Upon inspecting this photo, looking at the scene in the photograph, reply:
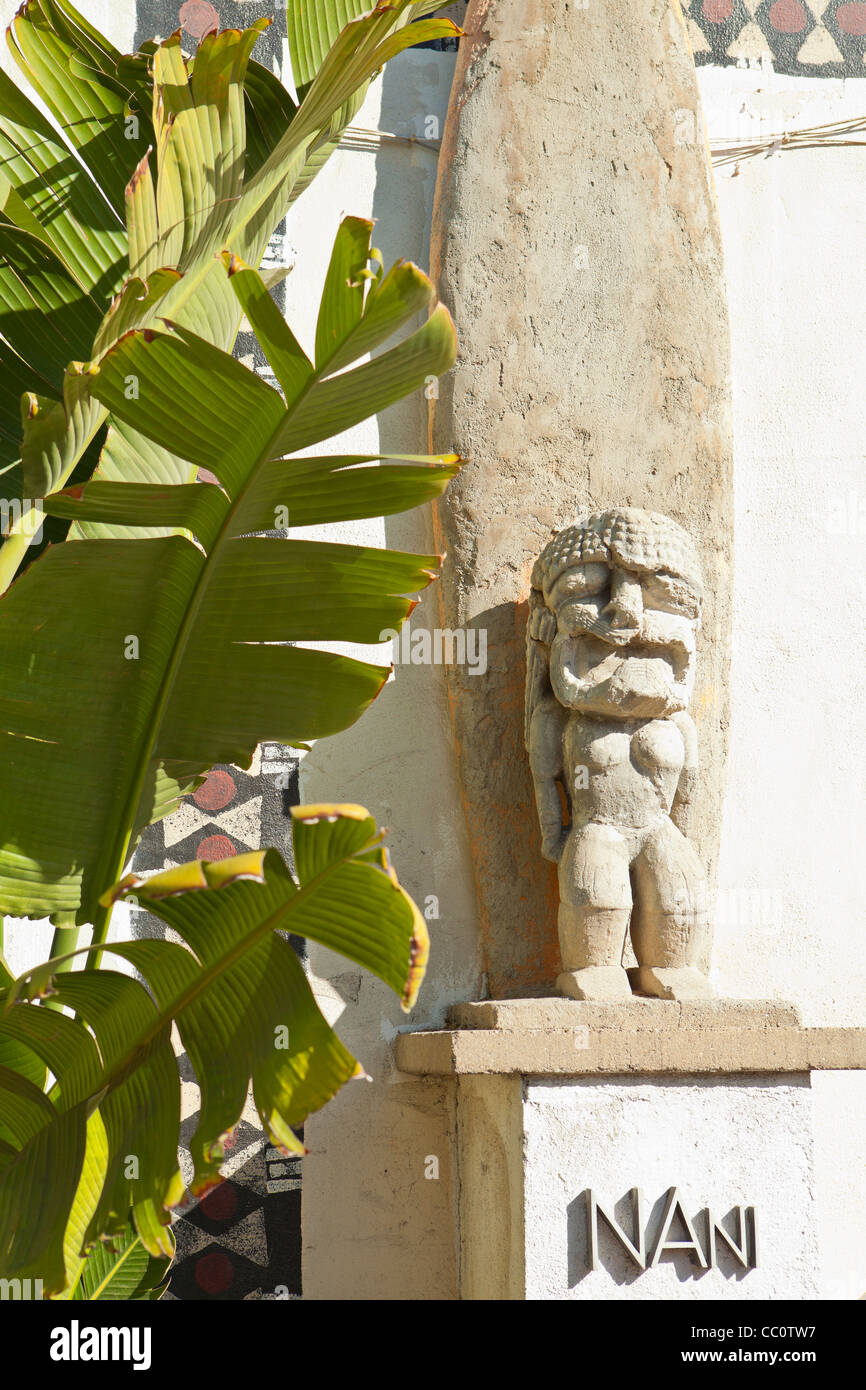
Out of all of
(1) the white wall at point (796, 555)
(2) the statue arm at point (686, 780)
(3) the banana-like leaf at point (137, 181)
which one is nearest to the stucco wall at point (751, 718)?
(1) the white wall at point (796, 555)

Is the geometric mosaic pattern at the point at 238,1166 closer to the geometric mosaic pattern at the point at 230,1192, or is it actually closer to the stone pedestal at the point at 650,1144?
the geometric mosaic pattern at the point at 230,1192

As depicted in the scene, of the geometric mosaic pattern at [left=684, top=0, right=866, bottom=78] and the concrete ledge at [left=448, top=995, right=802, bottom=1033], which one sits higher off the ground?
the geometric mosaic pattern at [left=684, top=0, right=866, bottom=78]

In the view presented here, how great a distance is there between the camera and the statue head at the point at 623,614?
2.40 meters

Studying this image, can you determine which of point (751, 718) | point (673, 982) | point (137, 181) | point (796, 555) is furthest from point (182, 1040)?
point (796, 555)

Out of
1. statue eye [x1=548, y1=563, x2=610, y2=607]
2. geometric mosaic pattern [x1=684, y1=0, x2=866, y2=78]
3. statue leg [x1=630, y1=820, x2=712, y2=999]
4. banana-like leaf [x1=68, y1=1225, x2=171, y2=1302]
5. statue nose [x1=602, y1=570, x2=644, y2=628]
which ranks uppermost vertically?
geometric mosaic pattern [x1=684, y1=0, x2=866, y2=78]

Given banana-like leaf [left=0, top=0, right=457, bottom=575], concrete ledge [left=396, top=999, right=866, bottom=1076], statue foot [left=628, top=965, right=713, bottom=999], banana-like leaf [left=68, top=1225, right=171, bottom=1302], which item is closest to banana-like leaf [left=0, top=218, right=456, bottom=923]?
banana-like leaf [left=0, top=0, right=457, bottom=575]

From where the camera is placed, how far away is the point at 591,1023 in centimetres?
225

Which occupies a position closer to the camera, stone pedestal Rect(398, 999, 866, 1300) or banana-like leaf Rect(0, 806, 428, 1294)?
banana-like leaf Rect(0, 806, 428, 1294)

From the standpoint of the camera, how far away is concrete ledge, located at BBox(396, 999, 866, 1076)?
2199 millimetres

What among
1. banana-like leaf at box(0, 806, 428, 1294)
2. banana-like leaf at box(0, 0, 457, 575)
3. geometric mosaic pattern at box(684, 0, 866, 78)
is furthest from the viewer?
geometric mosaic pattern at box(684, 0, 866, 78)

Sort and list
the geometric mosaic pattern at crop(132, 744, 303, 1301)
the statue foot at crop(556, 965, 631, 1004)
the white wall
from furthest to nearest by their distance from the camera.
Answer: the white wall, the geometric mosaic pattern at crop(132, 744, 303, 1301), the statue foot at crop(556, 965, 631, 1004)

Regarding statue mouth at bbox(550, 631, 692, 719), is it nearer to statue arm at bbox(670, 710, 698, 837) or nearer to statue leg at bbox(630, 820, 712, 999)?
statue arm at bbox(670, 710, 698, 837)

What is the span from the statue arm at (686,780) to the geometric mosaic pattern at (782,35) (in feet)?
5.73
